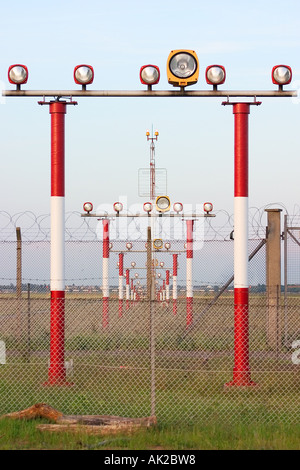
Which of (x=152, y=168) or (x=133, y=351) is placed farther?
(x=152, y=168)

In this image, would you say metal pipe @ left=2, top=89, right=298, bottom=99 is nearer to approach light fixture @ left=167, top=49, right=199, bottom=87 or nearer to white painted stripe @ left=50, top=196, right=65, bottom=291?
approach light fixture @ left=167, top=49, right=199, bottom=87

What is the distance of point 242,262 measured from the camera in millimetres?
14680

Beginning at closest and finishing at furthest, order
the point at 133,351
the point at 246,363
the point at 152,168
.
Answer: the point at 246,363
the point at 133,351
the point at 152,168

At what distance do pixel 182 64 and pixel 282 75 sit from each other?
74.7 inches

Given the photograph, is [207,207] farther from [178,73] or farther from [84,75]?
[84,75]

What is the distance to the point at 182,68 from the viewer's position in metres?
14.4

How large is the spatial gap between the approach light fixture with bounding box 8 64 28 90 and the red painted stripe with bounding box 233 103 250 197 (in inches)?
157

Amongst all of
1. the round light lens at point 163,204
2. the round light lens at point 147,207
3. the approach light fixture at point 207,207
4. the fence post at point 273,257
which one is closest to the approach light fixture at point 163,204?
the round light lens at point 163,204

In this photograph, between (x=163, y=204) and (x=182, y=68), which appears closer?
(x=182, y=68)

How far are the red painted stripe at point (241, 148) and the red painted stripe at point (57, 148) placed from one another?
10.7 feet

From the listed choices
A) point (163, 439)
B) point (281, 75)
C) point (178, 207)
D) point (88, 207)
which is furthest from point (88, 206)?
point (163, 439)
